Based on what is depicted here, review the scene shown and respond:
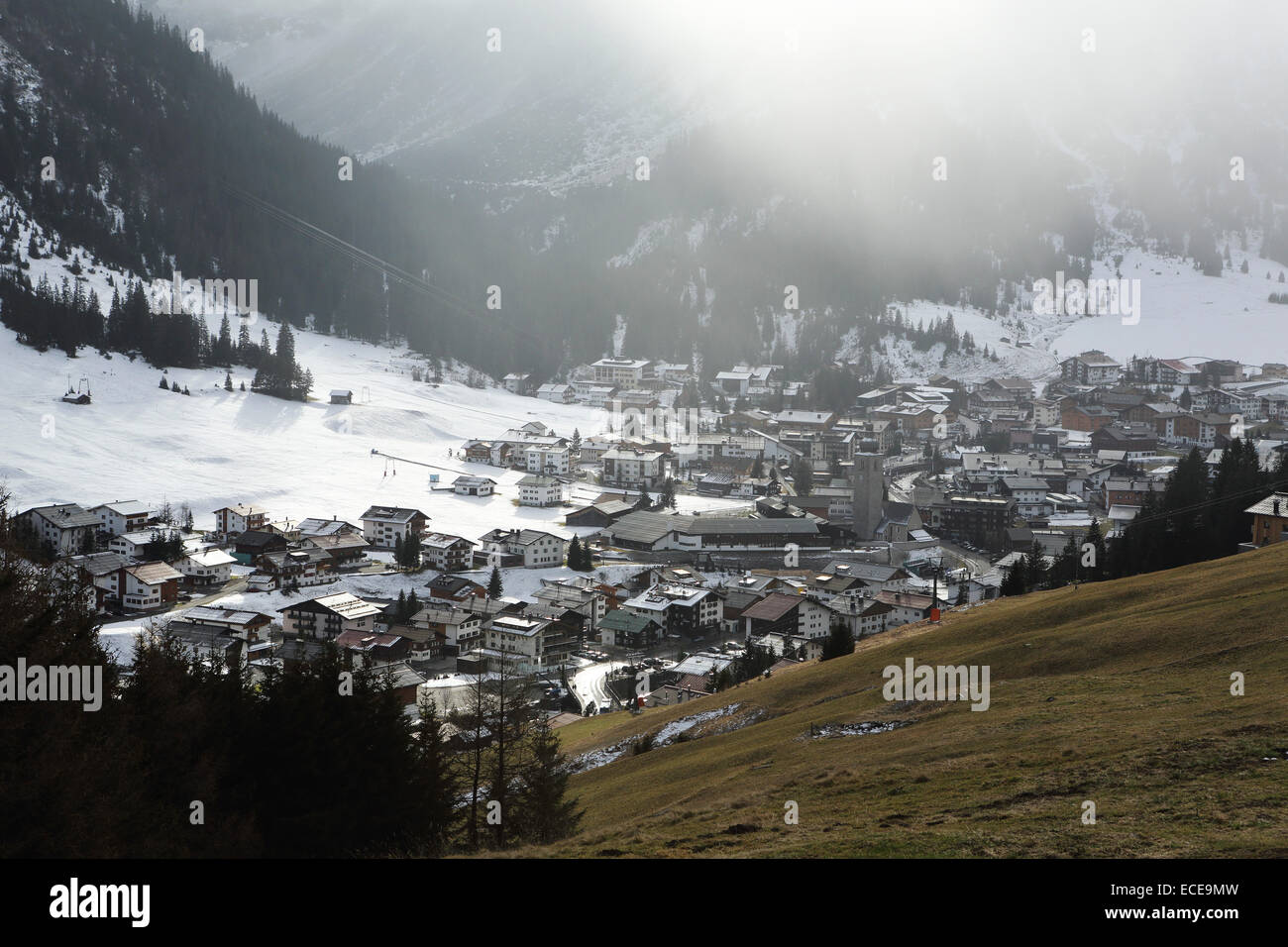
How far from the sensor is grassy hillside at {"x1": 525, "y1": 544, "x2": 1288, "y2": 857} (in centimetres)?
1005

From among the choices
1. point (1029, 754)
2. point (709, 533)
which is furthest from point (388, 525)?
point (1029, 754)

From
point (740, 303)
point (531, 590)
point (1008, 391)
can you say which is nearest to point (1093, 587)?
point (531, 590)

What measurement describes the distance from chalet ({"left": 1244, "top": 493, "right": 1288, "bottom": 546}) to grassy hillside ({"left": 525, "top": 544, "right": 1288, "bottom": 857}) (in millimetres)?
9273

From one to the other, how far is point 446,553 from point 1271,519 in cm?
3410

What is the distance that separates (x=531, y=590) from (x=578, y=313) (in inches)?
3269

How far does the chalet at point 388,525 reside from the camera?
53281 mm

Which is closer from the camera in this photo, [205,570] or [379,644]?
[379,644]

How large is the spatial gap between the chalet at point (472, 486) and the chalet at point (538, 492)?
7.34 ft

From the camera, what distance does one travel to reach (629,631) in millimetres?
43281

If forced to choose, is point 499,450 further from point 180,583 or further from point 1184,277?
point 1184,277

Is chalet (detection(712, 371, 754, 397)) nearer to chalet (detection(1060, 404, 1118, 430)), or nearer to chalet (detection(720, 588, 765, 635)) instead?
chalet (detection(1060, 404, 1118, 430))

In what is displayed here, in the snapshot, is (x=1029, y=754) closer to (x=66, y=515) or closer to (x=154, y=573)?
(x=154, y=573)

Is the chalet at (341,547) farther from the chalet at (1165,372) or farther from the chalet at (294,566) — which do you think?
the chalet at (1165,372)

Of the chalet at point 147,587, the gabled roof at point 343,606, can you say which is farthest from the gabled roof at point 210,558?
the gabled roof at point 343,606
